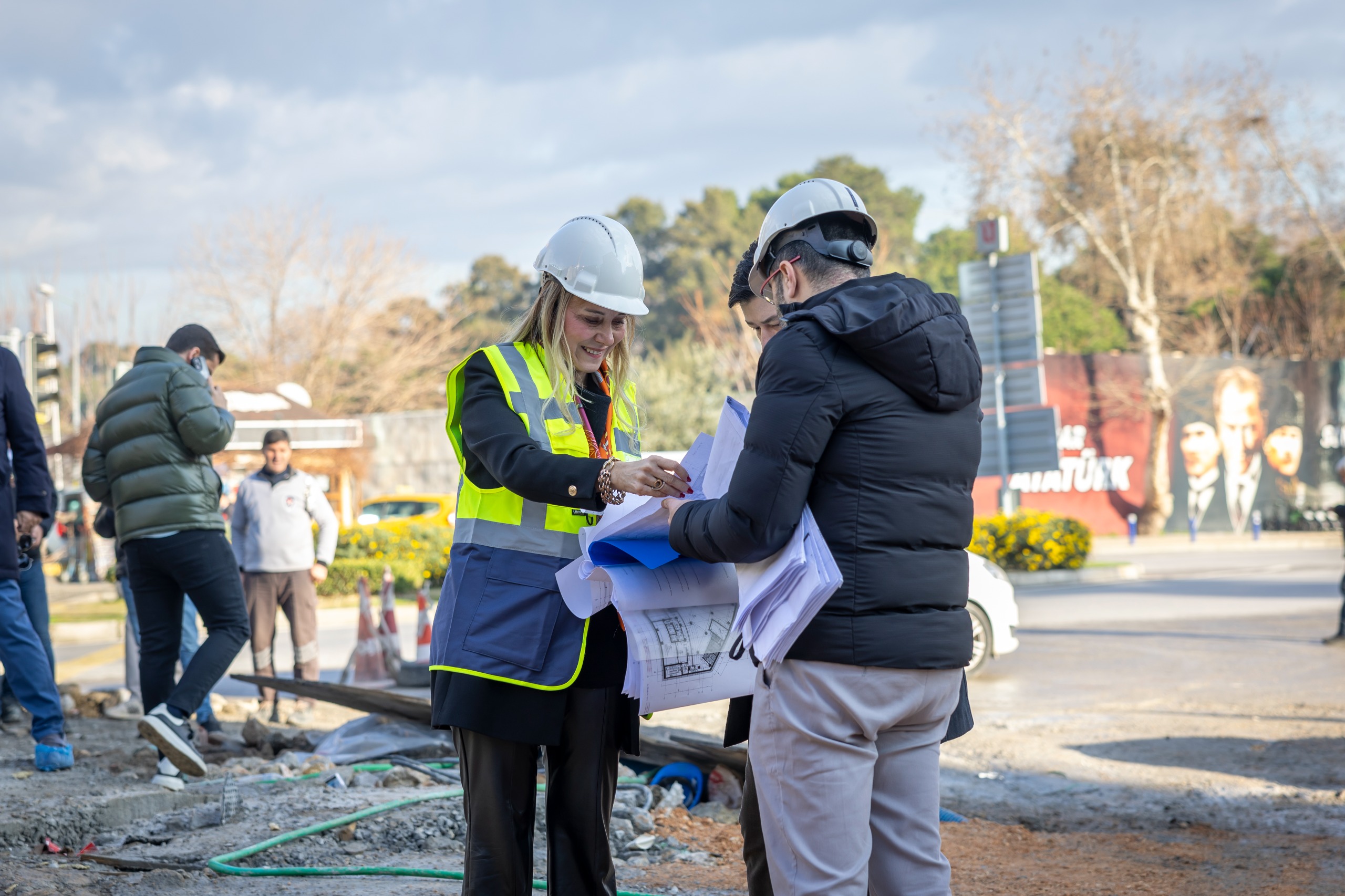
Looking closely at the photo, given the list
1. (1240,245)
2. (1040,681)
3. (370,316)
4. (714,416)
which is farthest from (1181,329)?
(1040,681)

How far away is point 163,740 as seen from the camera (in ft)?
17.7

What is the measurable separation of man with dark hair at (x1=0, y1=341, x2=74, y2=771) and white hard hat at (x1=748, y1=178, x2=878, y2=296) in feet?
14.6

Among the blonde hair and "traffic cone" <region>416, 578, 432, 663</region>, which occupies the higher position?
the blonde hair

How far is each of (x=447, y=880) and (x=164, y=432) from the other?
2.73 meters

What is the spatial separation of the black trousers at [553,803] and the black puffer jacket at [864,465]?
29.4 inches

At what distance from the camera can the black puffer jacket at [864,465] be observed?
2328 mm

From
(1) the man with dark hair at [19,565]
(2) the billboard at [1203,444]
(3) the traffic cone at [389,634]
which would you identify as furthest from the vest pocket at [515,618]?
(2) the billboard at [1203,444]

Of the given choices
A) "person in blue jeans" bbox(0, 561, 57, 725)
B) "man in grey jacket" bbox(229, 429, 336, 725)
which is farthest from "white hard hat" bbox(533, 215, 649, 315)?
"man in grey jacket" bbox(229, 429, 336, 725)

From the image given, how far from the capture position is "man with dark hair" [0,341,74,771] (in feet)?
18.8

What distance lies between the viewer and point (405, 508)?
23.4 m

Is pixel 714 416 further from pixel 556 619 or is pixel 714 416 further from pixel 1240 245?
pixel 556 619

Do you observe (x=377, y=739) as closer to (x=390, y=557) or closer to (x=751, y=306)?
(x=751, y=306)

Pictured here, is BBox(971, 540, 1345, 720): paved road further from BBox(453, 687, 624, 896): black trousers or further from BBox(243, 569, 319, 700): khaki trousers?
BBox(453, 687, 624, 896): black trousers

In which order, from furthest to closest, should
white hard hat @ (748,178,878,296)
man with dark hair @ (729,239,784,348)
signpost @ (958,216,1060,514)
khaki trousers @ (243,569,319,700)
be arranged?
signpost @ (958,216,1060,514) < khaki trousers @ (243,569,319,700) < man with dark hair @ (729,239,784,348) < white hard hat @ (748,178,878,296)
